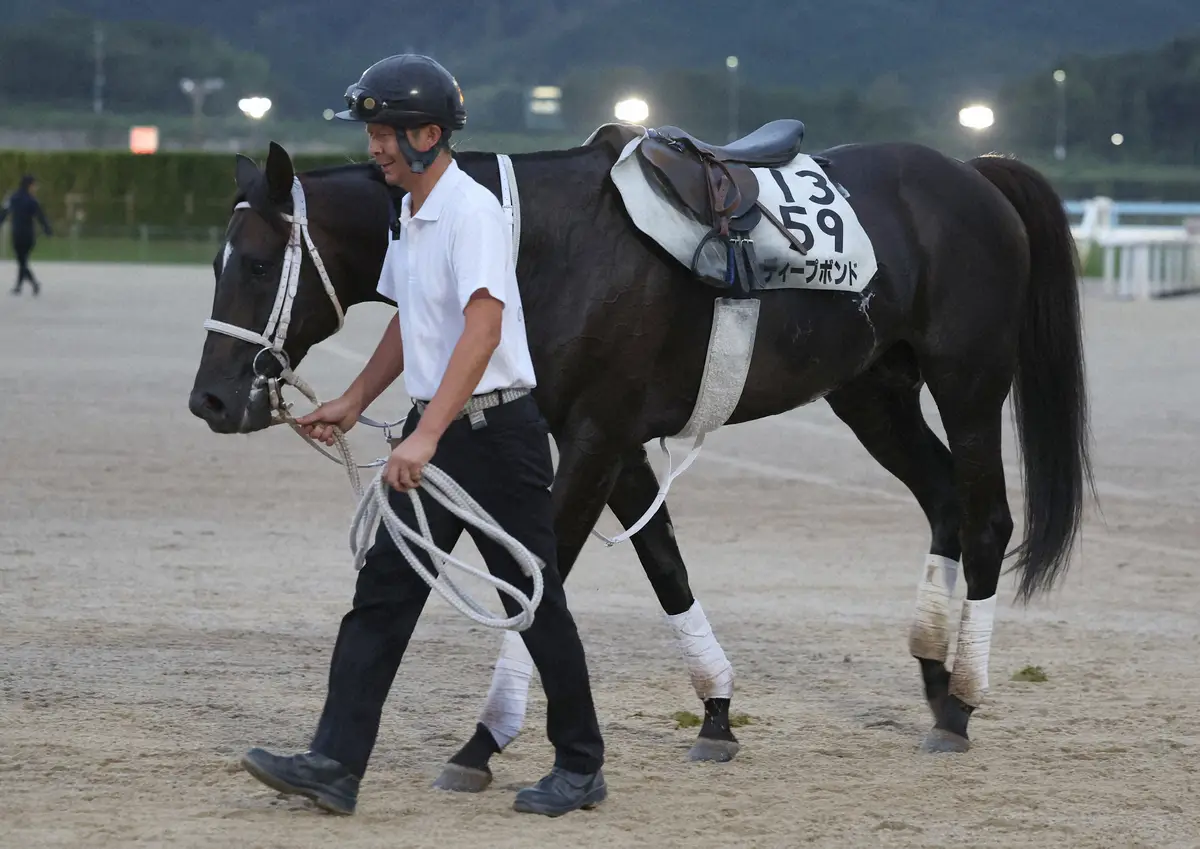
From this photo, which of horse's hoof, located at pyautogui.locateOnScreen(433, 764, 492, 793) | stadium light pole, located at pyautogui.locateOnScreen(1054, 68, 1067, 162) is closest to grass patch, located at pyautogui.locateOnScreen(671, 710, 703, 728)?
horse's hoof, located at pyautogui.locateOnScreen(433, 764, 492, 793)

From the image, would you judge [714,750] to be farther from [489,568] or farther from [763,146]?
[763,146]

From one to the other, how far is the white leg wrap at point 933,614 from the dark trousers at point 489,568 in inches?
62.5

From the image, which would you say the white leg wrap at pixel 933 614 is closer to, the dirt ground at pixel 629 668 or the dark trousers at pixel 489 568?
the dirt ground at pixel 629 668

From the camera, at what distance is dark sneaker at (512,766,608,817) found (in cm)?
423

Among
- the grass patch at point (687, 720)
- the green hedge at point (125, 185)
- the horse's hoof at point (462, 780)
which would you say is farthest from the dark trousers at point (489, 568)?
the green hedge at point (125, 185)

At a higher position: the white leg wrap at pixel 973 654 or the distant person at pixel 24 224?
the distant person at pixel 24 224

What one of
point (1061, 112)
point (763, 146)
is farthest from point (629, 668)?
point (1061, 112)

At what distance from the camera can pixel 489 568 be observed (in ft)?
13.7

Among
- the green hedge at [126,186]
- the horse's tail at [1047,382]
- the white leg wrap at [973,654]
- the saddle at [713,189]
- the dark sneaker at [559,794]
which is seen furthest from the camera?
the green hedge at [126,186]

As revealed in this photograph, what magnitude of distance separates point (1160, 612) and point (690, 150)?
3146 millimetres

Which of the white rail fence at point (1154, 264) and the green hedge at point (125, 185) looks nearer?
the white rail fence at point (1154, 264)

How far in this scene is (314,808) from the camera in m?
4.22

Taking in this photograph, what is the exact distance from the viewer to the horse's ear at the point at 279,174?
4262 mm

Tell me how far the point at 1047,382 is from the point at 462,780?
2464mm
